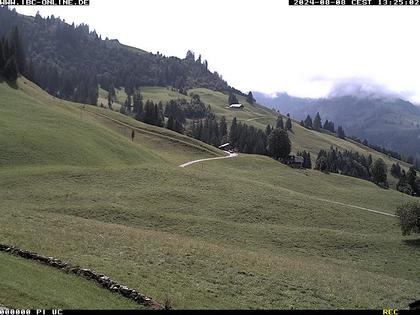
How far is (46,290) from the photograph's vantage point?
19531 mm

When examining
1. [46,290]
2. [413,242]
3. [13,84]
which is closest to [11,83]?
[13,84]

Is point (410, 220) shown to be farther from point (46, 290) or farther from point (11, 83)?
point (11, 83)

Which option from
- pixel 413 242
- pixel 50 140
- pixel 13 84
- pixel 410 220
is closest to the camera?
A: pixel 413 242

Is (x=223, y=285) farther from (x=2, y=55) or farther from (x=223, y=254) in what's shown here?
(x=2, y=55)

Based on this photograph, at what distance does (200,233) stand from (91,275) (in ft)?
82.4

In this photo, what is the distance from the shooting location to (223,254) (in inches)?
1383

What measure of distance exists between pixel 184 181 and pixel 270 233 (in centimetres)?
2371

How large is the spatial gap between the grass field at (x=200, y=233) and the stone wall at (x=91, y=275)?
3.27ft

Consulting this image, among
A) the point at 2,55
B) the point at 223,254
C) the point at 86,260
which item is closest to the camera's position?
the point at 86,260

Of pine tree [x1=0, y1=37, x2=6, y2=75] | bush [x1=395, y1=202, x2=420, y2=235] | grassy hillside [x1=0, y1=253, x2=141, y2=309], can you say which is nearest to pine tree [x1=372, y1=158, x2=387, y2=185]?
bush [x1=395, y1=202, x2=420, y2=235]

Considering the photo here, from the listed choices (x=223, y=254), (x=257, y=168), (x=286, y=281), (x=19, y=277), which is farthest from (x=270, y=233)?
(x=257, y=168)

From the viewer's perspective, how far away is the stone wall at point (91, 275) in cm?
2116

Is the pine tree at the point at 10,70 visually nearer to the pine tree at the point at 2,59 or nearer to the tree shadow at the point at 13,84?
the pine tree at the point at 2,59

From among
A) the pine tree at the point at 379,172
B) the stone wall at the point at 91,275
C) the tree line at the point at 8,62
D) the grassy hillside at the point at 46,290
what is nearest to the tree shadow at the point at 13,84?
the tree line at the point at 8,62
